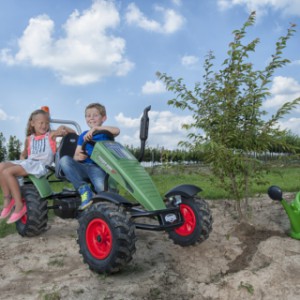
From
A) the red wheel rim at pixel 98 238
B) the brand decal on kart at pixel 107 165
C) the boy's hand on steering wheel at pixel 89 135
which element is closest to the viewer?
the red wheel rim at pixel 98 238

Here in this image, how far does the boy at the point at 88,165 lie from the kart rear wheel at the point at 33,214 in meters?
0.85

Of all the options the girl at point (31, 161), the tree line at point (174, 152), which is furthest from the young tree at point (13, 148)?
the girl at point (31, 161)

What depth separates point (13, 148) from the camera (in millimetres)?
32656

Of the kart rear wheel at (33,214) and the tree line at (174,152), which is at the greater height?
the tree line at (174,152)

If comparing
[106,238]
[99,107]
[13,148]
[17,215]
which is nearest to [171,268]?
[106,238]

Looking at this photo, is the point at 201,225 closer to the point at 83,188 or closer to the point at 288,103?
the point at 83,188

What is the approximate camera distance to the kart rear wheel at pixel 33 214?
16.4 ft

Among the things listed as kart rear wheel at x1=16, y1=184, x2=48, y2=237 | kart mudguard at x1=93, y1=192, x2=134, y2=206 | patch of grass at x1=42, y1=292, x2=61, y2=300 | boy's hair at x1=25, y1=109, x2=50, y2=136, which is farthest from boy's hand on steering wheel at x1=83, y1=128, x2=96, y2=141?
patch of grass at x1=42, y1=292, x2=61, y2=300

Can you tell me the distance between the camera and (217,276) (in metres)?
3.76

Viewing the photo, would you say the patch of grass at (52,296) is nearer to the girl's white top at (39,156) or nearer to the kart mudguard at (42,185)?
the kart mudguard at (42,185)

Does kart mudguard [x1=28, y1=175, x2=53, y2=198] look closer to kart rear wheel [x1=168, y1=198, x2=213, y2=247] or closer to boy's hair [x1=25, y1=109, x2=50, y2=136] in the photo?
boy's hair [x1=25, y1=109, x2=50, y2=136]

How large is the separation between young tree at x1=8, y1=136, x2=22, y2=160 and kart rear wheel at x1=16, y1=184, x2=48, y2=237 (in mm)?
28431

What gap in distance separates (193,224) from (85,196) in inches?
46.1

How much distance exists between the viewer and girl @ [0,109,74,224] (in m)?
5.01
